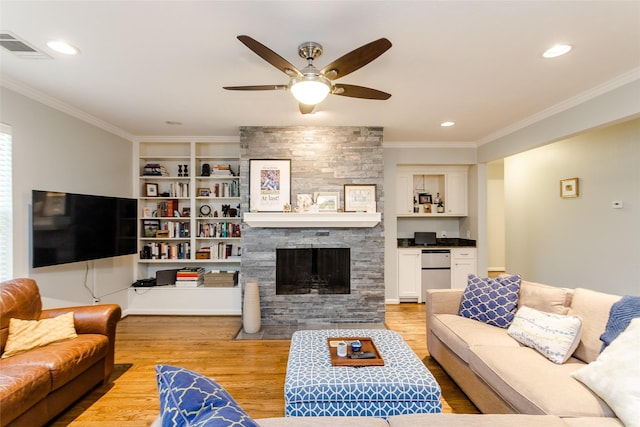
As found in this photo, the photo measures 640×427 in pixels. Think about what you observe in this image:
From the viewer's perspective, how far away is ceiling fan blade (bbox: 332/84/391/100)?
2.14m

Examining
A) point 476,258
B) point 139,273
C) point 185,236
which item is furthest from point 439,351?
point 139,273

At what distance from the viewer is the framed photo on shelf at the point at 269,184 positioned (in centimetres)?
397

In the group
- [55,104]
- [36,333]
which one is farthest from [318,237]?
[55,104]

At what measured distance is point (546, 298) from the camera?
2.34 meters

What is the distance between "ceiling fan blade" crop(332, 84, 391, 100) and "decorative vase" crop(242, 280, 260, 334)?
8.41ft

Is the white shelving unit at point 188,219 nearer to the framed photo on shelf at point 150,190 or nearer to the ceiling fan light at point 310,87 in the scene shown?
the framed photo on shelf at point 150,190

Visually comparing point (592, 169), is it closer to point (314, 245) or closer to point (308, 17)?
point (314, 245)

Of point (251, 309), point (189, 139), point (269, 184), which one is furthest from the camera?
point (189, 139)

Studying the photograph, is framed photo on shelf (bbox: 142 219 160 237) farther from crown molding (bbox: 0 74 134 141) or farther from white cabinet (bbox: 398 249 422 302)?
white cabinet (bbox: 398 249 422 302)

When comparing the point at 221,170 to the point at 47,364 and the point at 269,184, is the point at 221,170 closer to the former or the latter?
the point at 269,184

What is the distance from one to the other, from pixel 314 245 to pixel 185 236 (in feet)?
6.57

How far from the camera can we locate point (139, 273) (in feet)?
14.9

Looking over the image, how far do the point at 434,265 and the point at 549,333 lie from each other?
296 cm

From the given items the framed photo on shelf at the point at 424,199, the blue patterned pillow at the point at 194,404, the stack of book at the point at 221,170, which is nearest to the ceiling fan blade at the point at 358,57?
the blue patterned pillow at the point at 194,404
